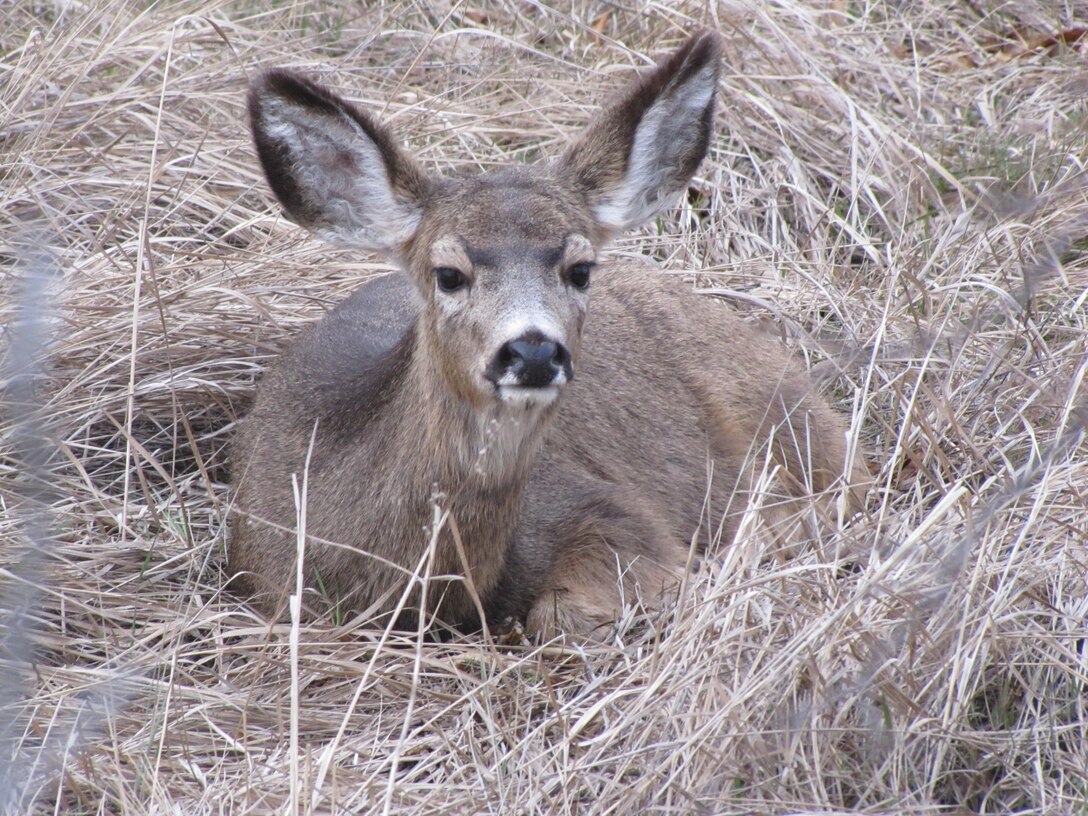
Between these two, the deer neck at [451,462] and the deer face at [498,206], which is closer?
the deer face at [498,206]

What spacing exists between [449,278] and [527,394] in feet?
1.43

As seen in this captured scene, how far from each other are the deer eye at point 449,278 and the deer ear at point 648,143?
58 centimetres

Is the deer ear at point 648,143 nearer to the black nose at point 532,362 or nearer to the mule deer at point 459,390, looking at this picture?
the mule deer at point 459,390

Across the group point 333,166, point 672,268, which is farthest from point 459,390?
point 672,268

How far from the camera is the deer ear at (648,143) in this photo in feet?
13.8

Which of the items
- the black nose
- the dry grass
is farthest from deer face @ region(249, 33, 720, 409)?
the dry grass

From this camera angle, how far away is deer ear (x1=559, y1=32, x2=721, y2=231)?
13.8 feet

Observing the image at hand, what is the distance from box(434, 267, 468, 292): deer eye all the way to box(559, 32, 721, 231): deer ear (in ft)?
1.89

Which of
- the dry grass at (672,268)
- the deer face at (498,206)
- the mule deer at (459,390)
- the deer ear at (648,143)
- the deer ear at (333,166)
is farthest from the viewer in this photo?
the deer ear at (648,143)

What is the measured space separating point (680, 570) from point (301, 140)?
1.73 meters

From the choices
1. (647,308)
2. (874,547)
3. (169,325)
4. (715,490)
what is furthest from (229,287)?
(874,547)

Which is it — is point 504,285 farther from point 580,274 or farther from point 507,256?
point 580,274

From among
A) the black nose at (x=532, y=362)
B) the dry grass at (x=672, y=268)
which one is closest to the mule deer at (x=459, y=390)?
the black nose at (x=532, y=362)

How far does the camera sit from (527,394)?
3.64m
